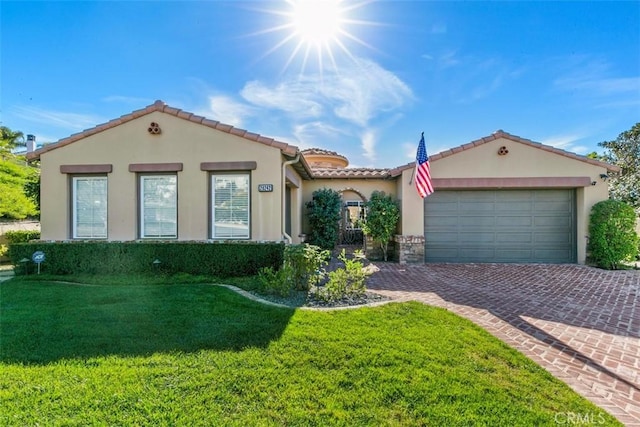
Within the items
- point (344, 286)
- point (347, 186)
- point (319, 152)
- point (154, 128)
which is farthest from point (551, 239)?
point (154, 128)

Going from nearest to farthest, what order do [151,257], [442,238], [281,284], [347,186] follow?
[281,284] → [151,257] → [442,238] → [347,186]

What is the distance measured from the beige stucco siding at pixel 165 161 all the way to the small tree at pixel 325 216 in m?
5.56

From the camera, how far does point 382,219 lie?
520 inches

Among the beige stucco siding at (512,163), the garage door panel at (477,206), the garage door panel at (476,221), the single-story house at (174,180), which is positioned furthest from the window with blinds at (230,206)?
the garage door panel at (477,206)

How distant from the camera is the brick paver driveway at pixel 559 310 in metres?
3.92

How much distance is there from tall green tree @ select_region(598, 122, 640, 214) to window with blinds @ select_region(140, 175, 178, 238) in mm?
24130

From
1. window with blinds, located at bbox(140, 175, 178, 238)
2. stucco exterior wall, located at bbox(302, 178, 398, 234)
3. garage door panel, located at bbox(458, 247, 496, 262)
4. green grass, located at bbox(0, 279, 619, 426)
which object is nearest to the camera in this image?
green grass, located at bbox(0, 279, 619, 426)

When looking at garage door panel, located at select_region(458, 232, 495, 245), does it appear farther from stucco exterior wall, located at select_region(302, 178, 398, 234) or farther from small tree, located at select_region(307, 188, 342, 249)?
small tree, located at select_region(307, 188, 342, 249)

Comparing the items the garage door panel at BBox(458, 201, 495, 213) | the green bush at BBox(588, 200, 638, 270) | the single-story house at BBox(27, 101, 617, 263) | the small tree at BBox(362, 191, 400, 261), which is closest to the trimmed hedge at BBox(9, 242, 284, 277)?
the single-story house at BBox(27, 101, 617, 263)

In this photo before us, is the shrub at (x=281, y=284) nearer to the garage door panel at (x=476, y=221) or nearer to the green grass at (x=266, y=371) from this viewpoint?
the green grass at (x=266, y=371)

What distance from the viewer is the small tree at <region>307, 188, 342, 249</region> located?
49.8 feet

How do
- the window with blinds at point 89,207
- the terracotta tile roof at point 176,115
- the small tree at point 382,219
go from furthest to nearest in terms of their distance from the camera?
1. the small tree at point 382,219
2. the window with blinds at point 89,207
3. the terracotta tile roof at point 176,115

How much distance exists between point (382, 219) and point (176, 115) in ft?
29.6

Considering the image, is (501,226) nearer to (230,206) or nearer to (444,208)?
(444,208)
